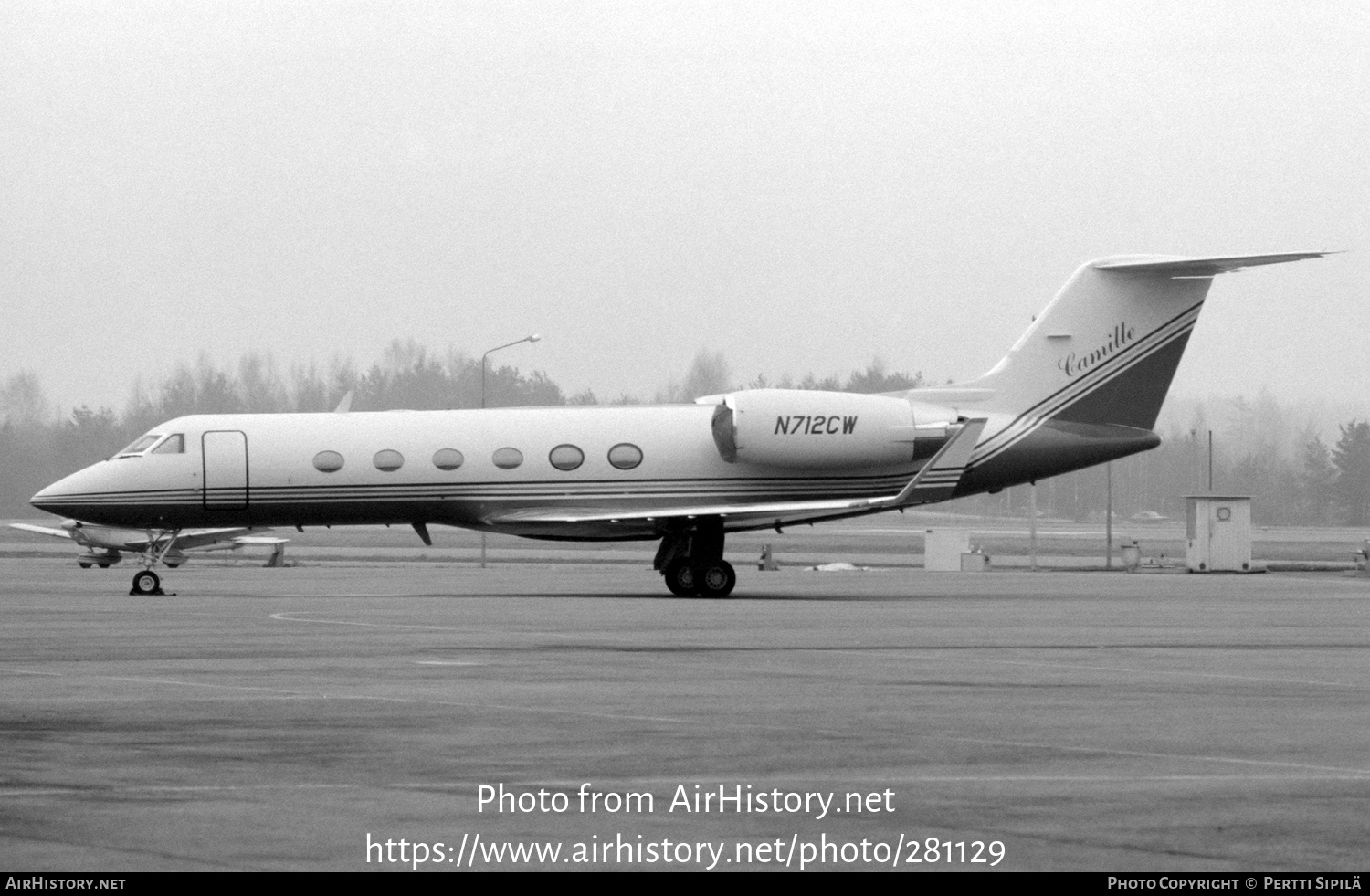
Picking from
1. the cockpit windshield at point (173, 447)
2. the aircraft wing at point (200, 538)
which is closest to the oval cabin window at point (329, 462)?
the cockpit windshield at point (173, 447)

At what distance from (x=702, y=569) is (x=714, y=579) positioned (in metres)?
0.24

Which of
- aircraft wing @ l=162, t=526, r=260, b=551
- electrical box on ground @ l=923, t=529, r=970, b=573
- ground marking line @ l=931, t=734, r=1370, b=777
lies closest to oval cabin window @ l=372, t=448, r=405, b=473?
aircraft wing @ l=162, t=526, r=260, b=551

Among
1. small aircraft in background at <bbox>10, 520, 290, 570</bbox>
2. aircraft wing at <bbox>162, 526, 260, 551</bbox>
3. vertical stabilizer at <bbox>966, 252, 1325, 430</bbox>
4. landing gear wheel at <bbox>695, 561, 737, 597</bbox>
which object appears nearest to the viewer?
landing gear wheel at <bbox>695, 561, 737, 597</bbox>

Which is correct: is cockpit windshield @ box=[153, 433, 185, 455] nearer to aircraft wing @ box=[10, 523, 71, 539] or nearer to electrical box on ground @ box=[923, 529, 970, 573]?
aircraft wing @ box=[10, 523, 71, 539]

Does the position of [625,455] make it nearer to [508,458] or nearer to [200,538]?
[508,458]

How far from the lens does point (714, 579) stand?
96.8ft

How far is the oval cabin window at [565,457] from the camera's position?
99.4 feet

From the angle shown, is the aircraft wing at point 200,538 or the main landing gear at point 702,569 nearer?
the main landing gear at point 702,569

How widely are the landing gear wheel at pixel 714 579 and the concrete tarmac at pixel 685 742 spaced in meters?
7.18

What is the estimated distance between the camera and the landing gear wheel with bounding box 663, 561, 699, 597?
29562 millimetres

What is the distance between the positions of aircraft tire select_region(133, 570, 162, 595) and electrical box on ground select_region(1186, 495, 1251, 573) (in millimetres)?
25397

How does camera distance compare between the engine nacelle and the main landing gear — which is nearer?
the main landing gear

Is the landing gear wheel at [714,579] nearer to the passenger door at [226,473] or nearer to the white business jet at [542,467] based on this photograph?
the white business jet at [542,467]
